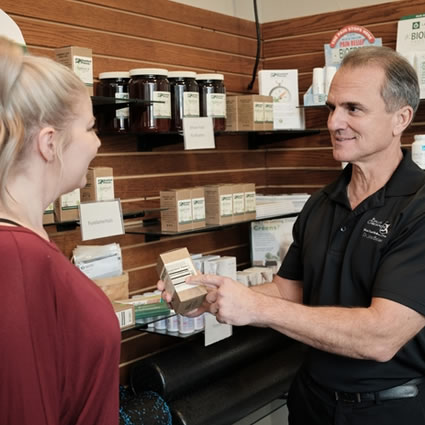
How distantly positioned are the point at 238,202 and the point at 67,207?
0.99m

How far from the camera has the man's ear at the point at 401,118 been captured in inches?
81.2

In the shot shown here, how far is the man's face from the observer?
203 cm

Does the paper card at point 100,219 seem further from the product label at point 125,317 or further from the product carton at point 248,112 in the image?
the product carton at point 248,112

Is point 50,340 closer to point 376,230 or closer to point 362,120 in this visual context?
point 376,230

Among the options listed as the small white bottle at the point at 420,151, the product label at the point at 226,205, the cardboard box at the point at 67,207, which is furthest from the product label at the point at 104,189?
the small white bottle at the point at 420,151

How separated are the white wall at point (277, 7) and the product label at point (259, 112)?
2.12 ft

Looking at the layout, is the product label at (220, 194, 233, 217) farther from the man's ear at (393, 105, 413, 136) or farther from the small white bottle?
the man's ear at (393, 105, 413, 136)

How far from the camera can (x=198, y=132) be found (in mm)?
2830

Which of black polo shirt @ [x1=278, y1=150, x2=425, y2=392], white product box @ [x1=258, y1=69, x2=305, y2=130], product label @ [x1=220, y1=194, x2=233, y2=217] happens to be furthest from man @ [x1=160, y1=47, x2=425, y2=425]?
white product box @ [x1=258, y1=69, x2=305, y2=130]

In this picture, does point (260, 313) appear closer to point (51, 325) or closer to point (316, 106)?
point (51, 325)

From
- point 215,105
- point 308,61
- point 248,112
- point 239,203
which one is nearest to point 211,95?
point 215,105

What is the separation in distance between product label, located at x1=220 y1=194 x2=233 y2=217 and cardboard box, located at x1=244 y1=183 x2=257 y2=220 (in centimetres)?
13

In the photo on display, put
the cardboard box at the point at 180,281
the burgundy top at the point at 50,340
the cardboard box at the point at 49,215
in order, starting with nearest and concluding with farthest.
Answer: the burgundy top at the point at 50,340, the cardboard box at the point at 180,281, the cardboard box at the point at 49,215

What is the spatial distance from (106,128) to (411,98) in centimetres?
121
